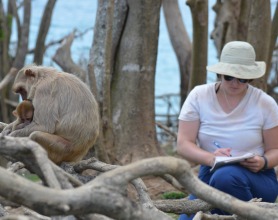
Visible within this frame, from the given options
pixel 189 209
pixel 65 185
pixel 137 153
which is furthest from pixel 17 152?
pixel 137 153

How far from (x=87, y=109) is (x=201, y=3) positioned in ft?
9.50

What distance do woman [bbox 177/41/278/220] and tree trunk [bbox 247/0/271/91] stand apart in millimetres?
2203

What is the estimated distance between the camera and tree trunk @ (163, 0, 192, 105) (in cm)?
1084

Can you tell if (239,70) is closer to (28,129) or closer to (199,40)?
(28,129)

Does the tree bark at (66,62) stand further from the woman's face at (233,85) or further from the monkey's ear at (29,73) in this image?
the woman's face at (233,85)

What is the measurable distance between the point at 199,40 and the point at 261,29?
666 millimetres

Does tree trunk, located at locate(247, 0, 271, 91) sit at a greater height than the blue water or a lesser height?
greater

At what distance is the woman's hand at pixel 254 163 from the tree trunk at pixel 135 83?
2.69 meters

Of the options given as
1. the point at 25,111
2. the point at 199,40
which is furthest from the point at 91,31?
the point at 25,111

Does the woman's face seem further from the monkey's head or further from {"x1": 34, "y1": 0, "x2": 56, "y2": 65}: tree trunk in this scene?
{"x1": 34, "y1": 0, "x2": 56, "y2": 65}: tree trunk

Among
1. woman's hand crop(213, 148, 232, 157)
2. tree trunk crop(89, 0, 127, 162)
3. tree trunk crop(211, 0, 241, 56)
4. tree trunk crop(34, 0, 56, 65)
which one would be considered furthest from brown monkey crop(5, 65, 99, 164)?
tree trunk crop(34, 0, 56, 65)

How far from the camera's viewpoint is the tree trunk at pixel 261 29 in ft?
22.9

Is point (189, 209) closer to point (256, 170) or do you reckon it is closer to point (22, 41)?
point (256, 170)

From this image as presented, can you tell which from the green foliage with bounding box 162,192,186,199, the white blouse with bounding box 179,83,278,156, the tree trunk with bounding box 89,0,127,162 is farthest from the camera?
the green foliage with bounding box 162,192,186,199
